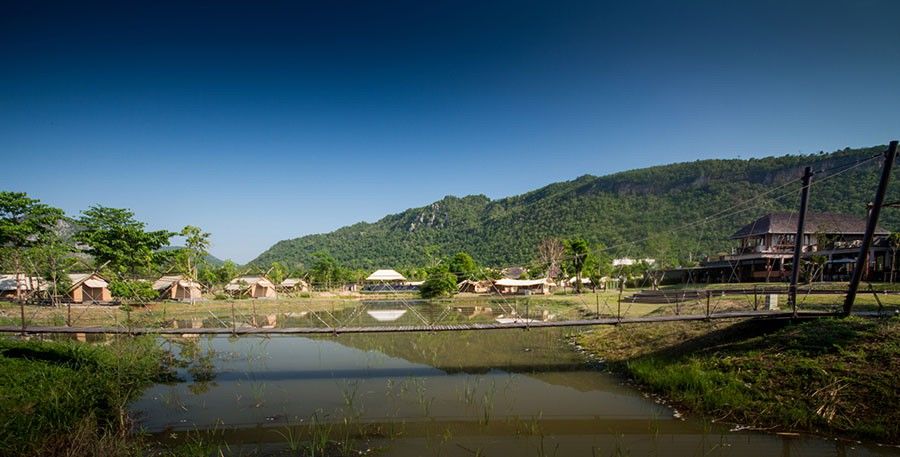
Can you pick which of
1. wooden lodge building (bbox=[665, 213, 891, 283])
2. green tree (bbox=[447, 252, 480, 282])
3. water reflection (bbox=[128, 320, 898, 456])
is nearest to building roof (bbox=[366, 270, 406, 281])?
green tree (bbox=[447, 252, 480, 282])

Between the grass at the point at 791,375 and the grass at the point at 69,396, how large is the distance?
11.0 meters

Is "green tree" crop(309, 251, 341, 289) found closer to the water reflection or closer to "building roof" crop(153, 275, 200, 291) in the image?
"building roof" crop(153, 275, 200, 291)

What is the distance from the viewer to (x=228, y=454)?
724 cm

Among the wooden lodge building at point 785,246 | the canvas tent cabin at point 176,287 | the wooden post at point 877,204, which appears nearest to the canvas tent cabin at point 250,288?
the canvas tent cabin at point 176,287

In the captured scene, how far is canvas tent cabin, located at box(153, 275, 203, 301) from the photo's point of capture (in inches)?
1404

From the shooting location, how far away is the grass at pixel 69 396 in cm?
637

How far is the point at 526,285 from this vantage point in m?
48.7

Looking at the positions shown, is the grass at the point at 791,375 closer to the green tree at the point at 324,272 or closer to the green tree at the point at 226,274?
the green tree at the point at 226,274

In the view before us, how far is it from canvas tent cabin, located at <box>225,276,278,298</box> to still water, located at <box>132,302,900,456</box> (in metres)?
27.3

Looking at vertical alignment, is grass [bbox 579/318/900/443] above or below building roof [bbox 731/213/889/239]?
below

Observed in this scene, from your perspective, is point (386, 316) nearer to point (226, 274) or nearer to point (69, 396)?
point (69, 396)

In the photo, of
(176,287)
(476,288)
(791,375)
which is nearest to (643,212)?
(476,288)

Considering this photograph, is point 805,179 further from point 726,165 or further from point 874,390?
point 726,165

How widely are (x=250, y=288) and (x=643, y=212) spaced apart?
2617 inches
